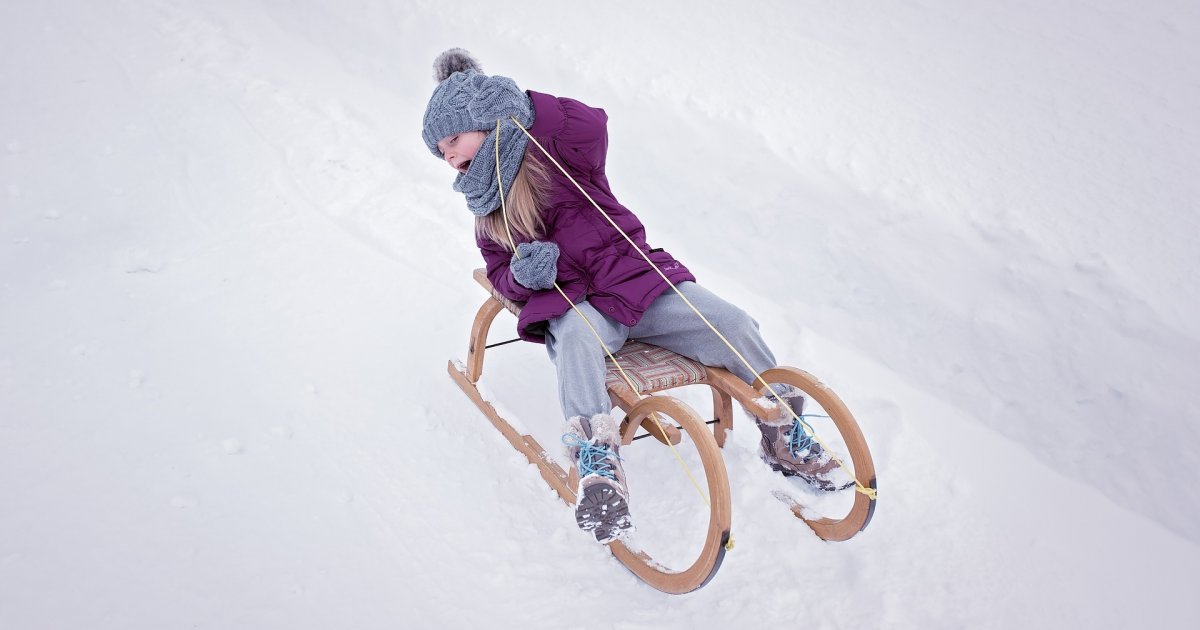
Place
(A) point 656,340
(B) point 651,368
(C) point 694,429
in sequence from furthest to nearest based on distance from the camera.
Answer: (A) point 656,340, (B) point 651,368, (C) point 694,429

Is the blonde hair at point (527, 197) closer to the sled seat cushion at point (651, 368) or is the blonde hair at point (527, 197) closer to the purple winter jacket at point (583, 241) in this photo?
the purple winter jacket at point (583, 241)

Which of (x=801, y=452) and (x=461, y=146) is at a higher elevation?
(x=461, y=146)

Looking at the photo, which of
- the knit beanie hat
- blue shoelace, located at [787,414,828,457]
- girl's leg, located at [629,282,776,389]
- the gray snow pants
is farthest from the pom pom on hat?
blue shoelace, located at [787,414,828,457]

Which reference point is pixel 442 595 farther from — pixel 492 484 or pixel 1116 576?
pixel 1116 576

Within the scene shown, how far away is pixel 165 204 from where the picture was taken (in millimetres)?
3361

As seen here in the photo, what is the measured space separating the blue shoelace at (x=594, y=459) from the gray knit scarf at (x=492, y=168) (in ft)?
2.59

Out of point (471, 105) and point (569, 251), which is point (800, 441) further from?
point (471, 105)

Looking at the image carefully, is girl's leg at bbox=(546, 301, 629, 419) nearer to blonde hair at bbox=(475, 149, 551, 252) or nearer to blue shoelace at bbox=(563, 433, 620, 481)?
blue shoelace at bbox=(563, 433, 620, 481)

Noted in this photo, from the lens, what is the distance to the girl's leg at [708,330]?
7.34 ft

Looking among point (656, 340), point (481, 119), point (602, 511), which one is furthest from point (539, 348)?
point (602, 511)

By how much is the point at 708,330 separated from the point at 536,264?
1.70 ft

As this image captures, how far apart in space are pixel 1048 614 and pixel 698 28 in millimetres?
3465

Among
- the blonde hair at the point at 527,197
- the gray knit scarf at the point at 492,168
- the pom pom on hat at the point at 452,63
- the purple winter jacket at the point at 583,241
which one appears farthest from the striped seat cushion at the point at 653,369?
the pom pom on hat at the point at 452,63

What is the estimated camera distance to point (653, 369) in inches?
89.3
